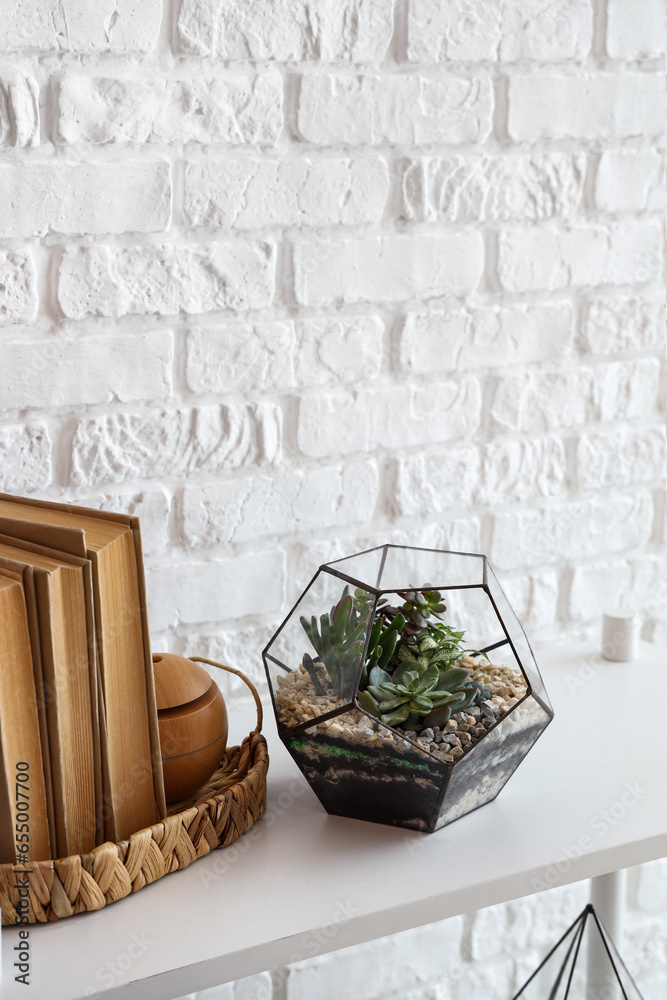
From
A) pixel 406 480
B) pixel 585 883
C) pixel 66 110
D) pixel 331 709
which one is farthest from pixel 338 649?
pixel 585 883

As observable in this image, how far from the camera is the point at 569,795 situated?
0.79 meters

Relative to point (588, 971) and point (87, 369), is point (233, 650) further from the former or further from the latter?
point (588, 971)

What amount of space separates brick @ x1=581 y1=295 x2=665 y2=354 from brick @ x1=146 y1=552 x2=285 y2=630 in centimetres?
45

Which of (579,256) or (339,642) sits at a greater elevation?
(579,256)

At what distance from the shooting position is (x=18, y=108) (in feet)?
2.57

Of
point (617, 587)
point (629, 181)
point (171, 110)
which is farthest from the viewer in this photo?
point (617, 587)

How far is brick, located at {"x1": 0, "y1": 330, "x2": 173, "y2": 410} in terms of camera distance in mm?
829

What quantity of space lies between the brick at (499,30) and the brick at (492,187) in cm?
10

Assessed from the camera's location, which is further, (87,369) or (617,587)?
(617,587)

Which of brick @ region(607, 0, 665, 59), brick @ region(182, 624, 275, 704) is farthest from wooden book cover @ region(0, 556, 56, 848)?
brick @ region(607, 0, 665, 59)

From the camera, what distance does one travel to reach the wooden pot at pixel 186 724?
73cm

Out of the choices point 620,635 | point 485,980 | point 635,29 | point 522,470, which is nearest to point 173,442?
point 522,470

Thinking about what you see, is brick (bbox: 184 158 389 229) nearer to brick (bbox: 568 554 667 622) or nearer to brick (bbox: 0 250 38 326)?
brick (bbox: 0 250 38 326)

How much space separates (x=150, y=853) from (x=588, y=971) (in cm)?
55
